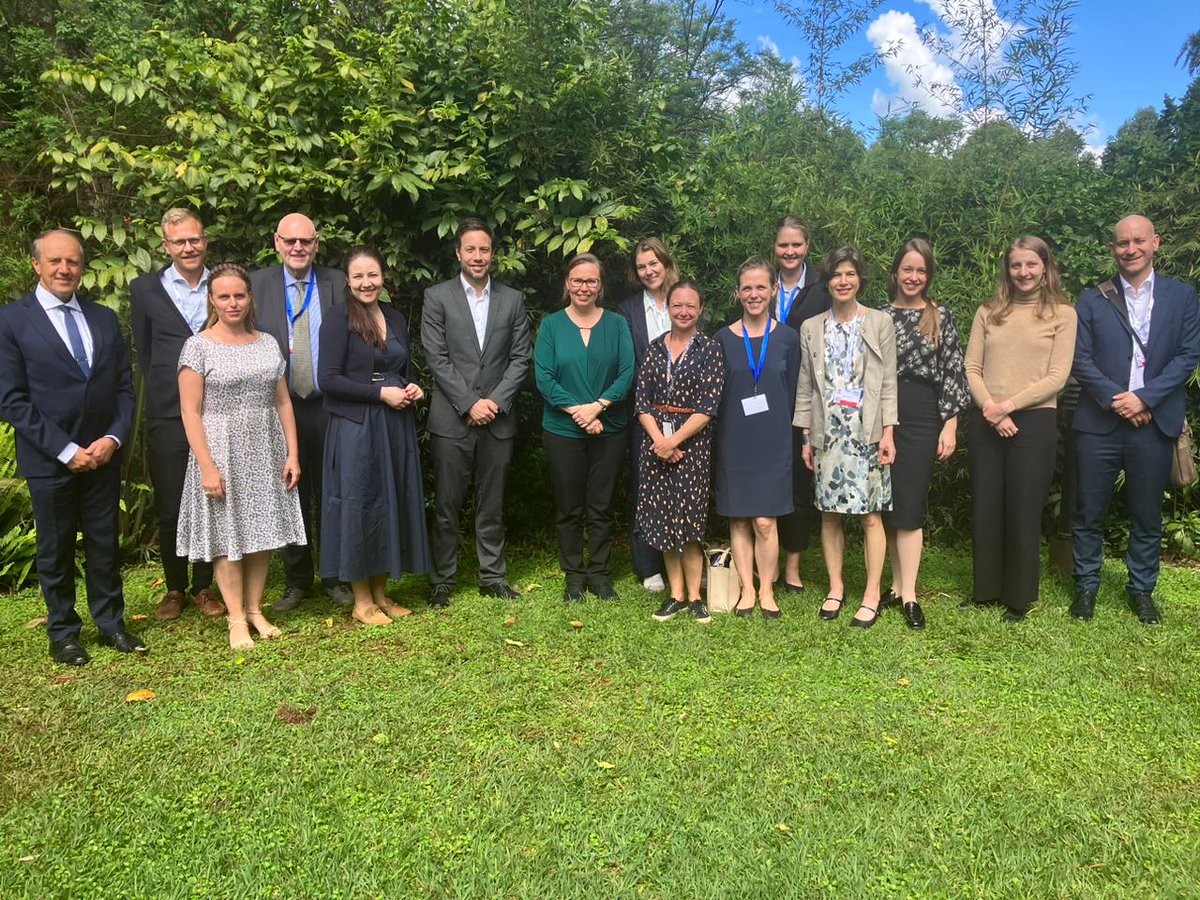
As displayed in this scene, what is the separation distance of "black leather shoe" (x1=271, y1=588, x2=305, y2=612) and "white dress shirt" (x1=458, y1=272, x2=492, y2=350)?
5.70 ft

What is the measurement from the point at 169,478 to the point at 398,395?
1.29 m

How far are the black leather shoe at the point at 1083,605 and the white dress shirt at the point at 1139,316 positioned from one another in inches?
42.8

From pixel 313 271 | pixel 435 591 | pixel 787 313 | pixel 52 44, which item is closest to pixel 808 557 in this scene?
pixel 787 313

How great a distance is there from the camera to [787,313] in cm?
489

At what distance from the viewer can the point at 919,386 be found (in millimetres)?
4469

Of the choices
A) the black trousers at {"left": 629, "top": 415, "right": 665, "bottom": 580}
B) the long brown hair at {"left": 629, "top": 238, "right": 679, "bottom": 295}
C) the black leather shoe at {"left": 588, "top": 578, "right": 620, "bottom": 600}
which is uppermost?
the long brown hair at {"left": 629, "top": 238, "right": 679, "bottom": 295}

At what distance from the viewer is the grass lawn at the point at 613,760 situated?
2461 mm

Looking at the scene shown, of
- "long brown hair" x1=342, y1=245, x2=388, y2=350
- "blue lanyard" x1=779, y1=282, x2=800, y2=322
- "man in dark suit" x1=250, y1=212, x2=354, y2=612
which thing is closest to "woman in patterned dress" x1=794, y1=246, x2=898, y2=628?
"blue lanyard" x1=779, y1=282, x2=800, y2=322

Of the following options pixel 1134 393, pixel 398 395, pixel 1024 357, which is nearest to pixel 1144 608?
pixel 1134 393

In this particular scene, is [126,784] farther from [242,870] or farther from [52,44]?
[52,44]

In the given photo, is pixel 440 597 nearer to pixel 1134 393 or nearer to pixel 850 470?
pixel 850 470

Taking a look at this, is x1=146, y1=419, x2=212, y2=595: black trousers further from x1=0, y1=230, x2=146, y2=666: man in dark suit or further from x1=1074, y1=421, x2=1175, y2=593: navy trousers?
x1=1074, y1=421, x2=1175, y2=593: navy trousers

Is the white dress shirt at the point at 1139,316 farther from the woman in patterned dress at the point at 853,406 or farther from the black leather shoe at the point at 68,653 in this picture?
the black leather shoe at the point at 68,653

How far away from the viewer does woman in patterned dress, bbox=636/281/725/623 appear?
4441mm
